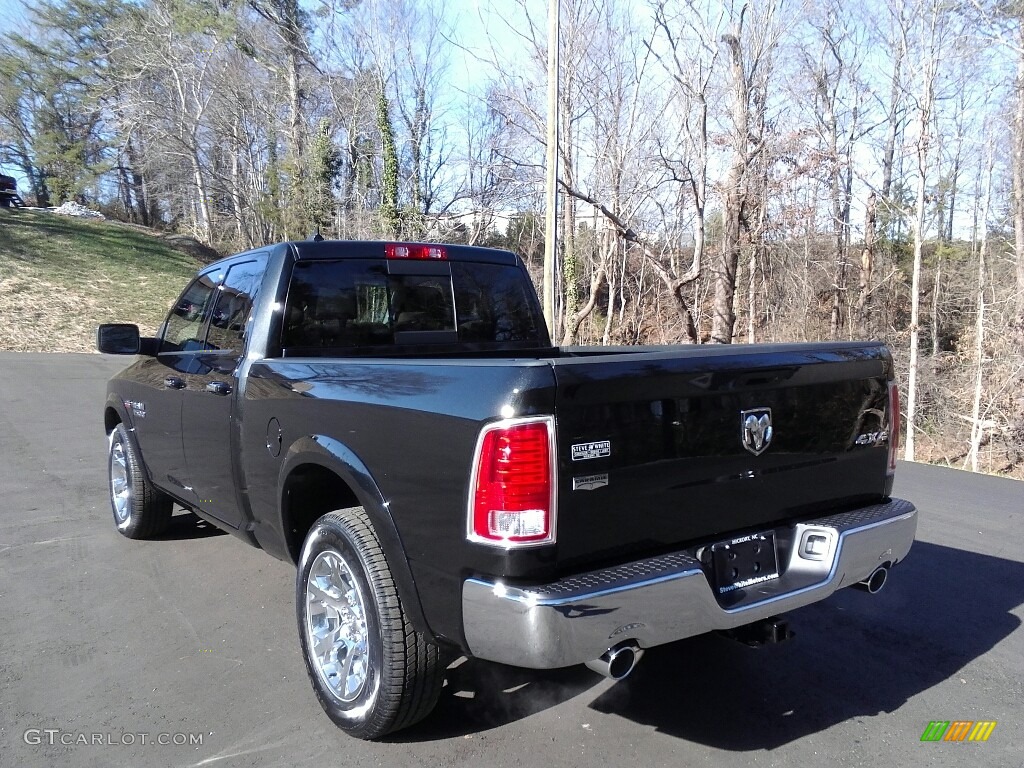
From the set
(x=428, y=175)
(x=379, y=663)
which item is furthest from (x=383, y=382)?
(x=428, y=175)

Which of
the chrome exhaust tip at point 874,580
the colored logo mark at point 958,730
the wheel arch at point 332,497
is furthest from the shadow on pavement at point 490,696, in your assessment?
the colored logo mark at point 958,730

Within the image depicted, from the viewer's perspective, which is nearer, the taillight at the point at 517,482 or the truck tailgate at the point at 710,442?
the taillight at the point at 517,482

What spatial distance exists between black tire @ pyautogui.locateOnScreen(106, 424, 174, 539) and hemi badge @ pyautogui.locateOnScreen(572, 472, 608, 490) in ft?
12.7

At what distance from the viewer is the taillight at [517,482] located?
95.3 inches

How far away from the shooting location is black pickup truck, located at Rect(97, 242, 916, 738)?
2455mm

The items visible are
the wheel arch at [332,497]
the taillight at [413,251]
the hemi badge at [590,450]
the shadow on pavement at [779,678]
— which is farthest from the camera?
the taillight at [413,251]

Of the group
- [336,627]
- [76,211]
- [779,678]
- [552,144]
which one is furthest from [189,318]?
[76,211]

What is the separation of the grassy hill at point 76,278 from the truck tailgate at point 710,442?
22.7 metres

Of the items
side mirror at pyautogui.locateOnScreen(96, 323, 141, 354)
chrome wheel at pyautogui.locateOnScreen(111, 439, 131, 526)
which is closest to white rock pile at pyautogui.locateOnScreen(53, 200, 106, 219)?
chrome wheel at pyautogui.locateOnScreen(111, 439, 131, 526)

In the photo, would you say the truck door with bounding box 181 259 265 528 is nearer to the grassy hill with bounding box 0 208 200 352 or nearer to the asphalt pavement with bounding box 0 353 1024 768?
the asphalt pavement with bounding box 0 353 1024 768

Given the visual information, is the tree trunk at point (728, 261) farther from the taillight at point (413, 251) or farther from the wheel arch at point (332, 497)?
the wheel arch at point (332, 497)

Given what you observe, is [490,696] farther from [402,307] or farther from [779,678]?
[402,307]

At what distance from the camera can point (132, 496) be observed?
545 cm

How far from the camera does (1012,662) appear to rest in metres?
3.73
